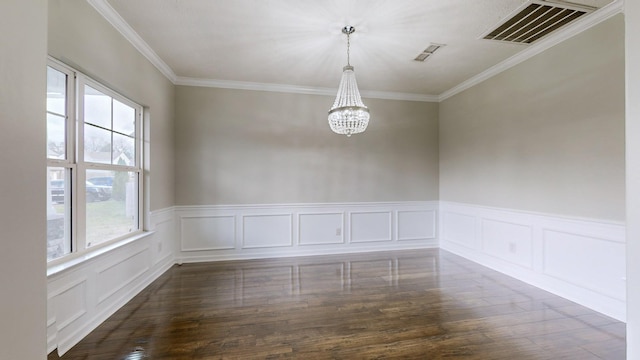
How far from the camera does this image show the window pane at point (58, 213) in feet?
6.79

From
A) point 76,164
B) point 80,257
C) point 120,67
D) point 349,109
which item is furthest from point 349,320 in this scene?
point 120,67

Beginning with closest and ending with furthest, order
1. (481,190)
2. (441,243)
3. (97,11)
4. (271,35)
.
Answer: (97,11)
(271,35)
(481,190)
(441,243)

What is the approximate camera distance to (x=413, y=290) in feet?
10.4

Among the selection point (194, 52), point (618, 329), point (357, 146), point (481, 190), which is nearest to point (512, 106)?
point (481, 190)

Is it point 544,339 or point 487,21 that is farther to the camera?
point 487,21

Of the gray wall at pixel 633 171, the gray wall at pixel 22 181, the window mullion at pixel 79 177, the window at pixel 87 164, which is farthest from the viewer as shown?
the window mullion at pixel 79 177

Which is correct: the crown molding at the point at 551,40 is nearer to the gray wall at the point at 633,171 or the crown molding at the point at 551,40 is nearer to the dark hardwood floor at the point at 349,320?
the gray wall at the point at 633,171

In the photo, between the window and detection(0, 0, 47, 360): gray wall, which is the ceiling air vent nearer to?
detection(0, 0, 47, 360): gray wall

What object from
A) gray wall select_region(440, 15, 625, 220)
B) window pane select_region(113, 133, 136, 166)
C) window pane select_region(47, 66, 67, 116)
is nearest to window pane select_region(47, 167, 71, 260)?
window pane select_region(47, 66, 67, 116)

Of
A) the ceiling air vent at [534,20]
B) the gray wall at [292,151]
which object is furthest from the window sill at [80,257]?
the ceiling air vent at [534,20]

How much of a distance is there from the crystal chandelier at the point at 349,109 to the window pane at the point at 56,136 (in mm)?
2271

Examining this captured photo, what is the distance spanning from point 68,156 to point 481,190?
4.74m

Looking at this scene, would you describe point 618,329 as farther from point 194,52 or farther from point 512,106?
point 194,52

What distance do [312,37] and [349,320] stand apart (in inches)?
111
